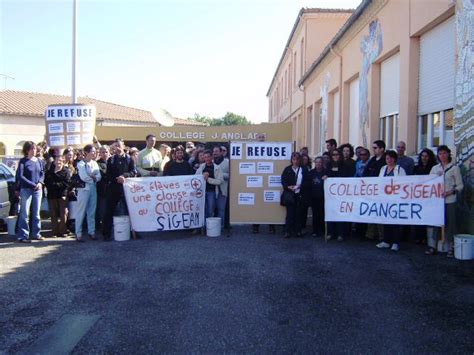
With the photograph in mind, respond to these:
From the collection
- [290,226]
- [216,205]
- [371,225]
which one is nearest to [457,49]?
[371,225]

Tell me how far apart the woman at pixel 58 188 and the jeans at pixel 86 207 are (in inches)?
20.1

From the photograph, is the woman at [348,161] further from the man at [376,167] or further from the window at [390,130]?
the window at [390,130]

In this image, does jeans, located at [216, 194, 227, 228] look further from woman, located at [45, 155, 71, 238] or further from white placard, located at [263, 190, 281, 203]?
woman, located at [45, 155, 71, 238]

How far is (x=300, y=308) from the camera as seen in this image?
16.4 ft

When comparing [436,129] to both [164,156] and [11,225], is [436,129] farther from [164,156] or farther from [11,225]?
[11,225]

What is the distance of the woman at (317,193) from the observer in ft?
29.5

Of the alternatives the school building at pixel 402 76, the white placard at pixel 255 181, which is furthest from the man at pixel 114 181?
the school building at pixel 402 76

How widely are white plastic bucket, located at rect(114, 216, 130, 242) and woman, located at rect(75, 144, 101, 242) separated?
1.54 ft

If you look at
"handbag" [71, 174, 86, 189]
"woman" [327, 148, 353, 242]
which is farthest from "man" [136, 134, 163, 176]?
"woman" [327, 148, 353, 242]

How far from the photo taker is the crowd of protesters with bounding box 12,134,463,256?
8.60 metres

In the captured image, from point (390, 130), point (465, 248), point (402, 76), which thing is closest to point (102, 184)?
point (465, 248)

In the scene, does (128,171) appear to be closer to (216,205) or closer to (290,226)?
(216,205)

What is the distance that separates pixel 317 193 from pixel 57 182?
16.9 feet

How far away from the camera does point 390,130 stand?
11891 mm
